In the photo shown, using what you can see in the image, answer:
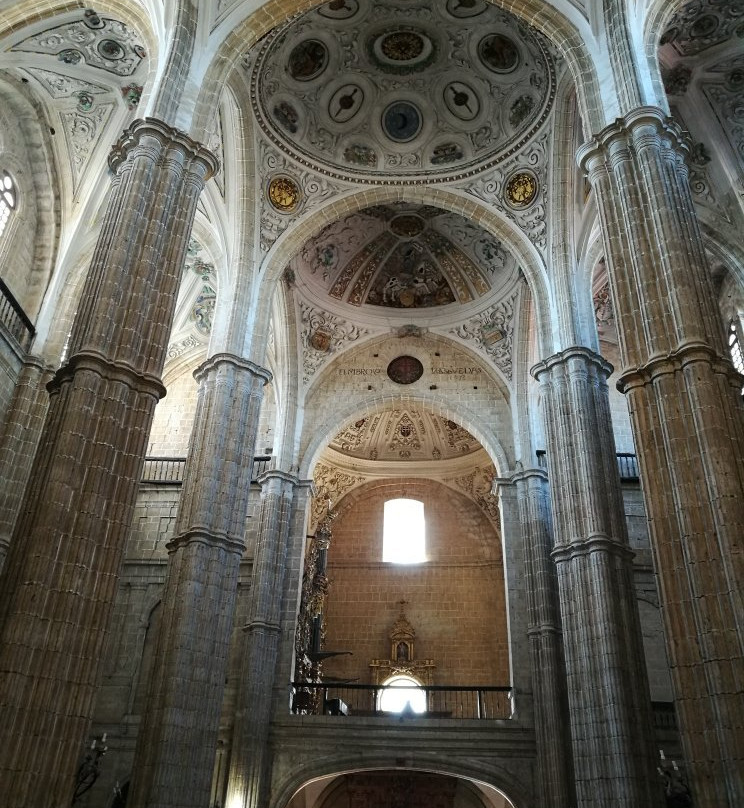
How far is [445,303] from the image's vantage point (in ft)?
76.3

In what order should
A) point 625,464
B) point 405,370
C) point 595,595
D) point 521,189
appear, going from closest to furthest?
point 595,595, point 521,189, point 625,464, point 405,370

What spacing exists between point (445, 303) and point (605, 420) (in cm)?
925

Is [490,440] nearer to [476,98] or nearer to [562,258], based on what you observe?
[562,258]

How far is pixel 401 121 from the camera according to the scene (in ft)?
62.4

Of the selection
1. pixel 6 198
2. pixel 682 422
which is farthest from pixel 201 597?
pixel 6 198

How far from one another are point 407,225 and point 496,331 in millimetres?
3968

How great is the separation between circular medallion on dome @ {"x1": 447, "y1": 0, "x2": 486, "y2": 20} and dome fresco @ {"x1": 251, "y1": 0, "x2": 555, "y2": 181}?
21 mm

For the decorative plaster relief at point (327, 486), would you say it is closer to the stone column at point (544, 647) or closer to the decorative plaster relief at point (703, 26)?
the stone column at point (544, 647)

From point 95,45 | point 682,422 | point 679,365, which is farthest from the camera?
point 95,45

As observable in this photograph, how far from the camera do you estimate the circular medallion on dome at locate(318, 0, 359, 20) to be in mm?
16734

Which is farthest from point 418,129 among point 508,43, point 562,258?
point 562,258

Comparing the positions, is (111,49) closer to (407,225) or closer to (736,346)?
(407,225)

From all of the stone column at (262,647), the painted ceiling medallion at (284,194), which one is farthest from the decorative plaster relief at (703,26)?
the stone column at (262,647)

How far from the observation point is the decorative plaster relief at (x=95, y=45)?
1487 centimetres
